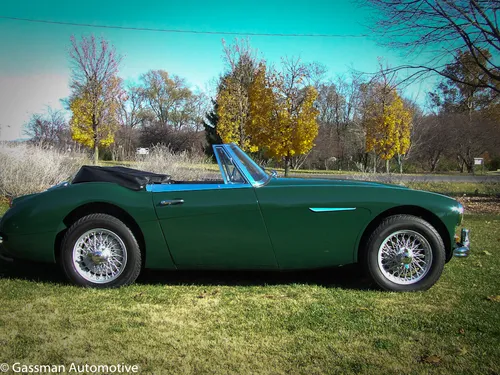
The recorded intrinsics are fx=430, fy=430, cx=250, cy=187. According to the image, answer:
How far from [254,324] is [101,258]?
1.55 meters

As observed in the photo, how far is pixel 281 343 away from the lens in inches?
106

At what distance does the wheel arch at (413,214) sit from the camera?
3.76m

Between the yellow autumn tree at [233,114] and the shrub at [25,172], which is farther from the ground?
the yellow autumn tree at [233,114]

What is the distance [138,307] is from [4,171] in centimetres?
972

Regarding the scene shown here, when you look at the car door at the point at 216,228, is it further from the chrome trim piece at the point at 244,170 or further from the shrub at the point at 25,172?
the shrub at the point at 25,172

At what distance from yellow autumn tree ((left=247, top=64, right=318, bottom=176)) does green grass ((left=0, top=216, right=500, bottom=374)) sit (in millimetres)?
17243

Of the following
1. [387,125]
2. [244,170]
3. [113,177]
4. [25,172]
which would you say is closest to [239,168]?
[244,170]

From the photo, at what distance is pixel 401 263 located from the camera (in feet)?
12.2

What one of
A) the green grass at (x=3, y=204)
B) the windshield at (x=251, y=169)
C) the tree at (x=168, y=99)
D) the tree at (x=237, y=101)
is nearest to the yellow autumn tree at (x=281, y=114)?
the tree at (x=237, y=101)

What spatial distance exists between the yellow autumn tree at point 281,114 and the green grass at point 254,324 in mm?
17243

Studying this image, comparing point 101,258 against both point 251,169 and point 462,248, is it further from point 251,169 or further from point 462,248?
point 462,248

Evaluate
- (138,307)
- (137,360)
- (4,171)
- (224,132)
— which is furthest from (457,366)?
(224,132)

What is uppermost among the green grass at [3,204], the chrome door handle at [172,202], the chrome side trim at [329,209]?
the chrome door handle at [172,202]

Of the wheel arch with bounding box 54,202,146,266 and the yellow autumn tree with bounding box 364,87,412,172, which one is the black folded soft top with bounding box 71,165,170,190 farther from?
the yellow autumn tree with bounding box 364,87,412,172
